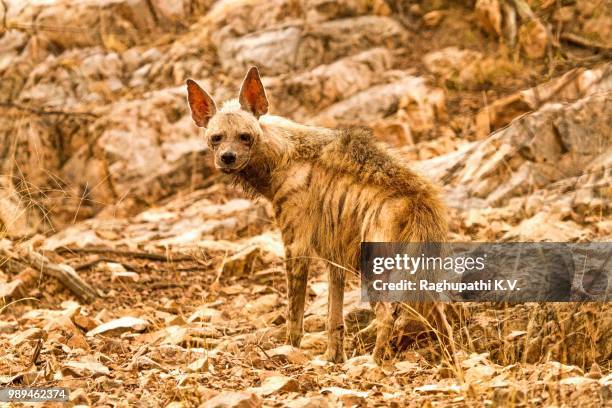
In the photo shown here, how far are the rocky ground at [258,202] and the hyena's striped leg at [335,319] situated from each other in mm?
234

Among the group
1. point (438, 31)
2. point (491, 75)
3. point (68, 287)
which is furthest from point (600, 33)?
point (68, 287)

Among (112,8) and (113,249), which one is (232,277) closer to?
(113,249)

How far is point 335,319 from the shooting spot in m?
5.75

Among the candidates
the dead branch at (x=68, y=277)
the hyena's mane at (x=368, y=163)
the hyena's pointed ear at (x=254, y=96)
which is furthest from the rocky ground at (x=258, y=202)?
the hyena's pointed ear at (x=254, y=96)

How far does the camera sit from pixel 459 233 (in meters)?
8.24

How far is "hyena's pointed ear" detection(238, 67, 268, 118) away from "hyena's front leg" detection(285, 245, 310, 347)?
1.14m

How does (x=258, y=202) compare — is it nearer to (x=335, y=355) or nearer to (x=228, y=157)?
(x=228, y=157)

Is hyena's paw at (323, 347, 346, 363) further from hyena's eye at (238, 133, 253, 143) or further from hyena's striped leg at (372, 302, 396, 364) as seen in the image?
hyena's eye at (238, 133, 253, 143)

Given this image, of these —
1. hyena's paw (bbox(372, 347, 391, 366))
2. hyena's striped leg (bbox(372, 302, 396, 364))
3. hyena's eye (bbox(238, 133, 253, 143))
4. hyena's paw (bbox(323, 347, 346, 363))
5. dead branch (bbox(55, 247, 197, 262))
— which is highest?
hyena's eye (bbox(238, 133, 253, 143))

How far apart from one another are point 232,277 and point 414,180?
325 centimetres

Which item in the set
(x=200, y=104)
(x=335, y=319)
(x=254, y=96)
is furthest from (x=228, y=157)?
(x=335, y=319)

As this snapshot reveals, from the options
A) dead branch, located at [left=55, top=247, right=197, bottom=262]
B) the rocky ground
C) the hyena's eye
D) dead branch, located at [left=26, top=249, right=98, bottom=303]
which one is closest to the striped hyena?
the hyena's eye

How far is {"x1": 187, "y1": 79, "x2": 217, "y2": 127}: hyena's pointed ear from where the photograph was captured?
6492 millimetres

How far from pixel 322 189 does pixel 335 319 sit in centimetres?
94
